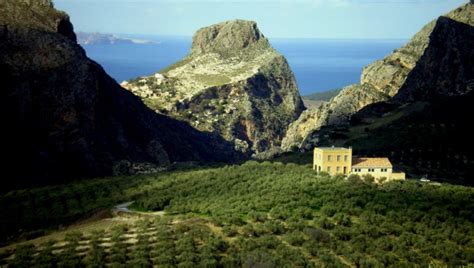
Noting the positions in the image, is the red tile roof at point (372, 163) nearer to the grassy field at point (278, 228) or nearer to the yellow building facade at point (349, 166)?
the yellow building facade at point (349, 166)

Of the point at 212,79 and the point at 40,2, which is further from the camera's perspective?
the point at 212,79

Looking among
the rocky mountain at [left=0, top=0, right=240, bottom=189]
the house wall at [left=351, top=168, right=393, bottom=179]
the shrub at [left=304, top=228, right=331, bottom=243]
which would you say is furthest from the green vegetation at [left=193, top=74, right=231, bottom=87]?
the shrub at [left=304, top=228, right=331, bottom=243]

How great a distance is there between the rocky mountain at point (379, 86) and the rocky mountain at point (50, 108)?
33.0 metres

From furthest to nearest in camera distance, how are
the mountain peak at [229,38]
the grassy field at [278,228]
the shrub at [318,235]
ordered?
1. the mountain peak at [229,38]
2. the shrub at [318,235]
3. the grassy field at [278,228]

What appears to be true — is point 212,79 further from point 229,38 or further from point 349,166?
point 349,166

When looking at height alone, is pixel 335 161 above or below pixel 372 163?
above

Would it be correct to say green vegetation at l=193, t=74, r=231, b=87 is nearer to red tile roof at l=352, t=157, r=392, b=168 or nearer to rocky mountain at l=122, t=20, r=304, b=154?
rocky mountain at l=122, t=20, r=304, b=154

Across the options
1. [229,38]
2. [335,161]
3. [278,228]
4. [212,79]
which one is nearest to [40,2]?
[335,161]

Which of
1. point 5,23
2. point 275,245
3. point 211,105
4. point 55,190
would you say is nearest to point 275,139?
point 211,105

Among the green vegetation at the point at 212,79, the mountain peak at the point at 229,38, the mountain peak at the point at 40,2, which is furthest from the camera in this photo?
the mountain peak at the point at 229,38

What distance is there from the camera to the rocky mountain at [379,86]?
11319cm

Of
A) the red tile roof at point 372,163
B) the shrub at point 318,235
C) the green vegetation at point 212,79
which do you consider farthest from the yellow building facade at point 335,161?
the green vegetation at point 212,79

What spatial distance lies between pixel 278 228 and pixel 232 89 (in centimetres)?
10171

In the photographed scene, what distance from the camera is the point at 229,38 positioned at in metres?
169
